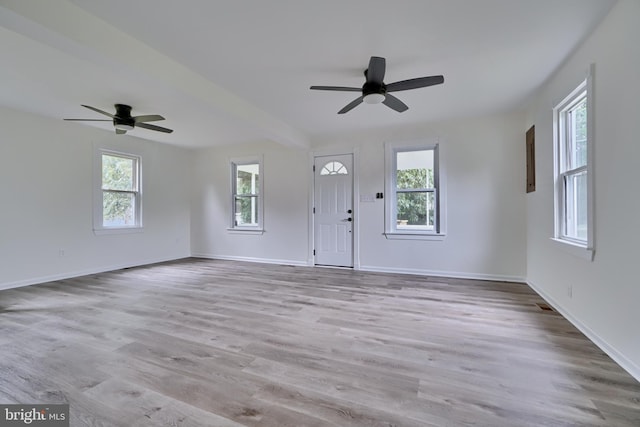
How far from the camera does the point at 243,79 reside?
3182 mm

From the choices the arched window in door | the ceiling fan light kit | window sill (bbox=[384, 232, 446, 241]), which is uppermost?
the ceiling fan light kit

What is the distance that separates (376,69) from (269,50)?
1.00 m

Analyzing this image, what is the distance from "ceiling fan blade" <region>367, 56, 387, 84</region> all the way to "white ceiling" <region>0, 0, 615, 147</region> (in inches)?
7.6

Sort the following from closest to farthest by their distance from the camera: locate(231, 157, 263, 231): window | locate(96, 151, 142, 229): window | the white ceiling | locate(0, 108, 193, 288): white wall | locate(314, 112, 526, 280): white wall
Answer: the white ceiling
locate(0, 108, 193, 288): white wall
locate(314, 112, 526, 280): white wall
locate(96, 151, 142, 229): window
locate(231, 157, 263, 231): window

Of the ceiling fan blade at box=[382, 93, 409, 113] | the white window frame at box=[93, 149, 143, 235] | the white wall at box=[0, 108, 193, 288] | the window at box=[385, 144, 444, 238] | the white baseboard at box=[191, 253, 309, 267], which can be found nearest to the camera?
the ceiling fan blade at box=[382, 93, 409, 113]

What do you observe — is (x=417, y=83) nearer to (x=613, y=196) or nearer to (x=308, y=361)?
(x=613, y=196)

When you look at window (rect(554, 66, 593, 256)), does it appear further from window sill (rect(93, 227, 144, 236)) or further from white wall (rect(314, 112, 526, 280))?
window sill (rect(93, 227, 144, 236))

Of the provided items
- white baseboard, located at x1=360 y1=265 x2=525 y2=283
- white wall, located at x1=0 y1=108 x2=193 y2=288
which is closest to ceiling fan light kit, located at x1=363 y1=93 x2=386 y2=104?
white baseboard, located at x1=360 y1=265 x2=525 y2=283

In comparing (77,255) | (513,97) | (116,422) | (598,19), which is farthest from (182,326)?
(513,97)

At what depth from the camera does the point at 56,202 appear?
445 cm

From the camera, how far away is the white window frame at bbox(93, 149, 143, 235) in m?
4.95

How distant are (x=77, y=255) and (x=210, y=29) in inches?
179

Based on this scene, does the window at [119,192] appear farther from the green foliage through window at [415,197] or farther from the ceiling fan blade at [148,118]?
the green foliage through window at [415,197]

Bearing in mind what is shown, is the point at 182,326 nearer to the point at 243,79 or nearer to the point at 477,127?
the point at 243,79
